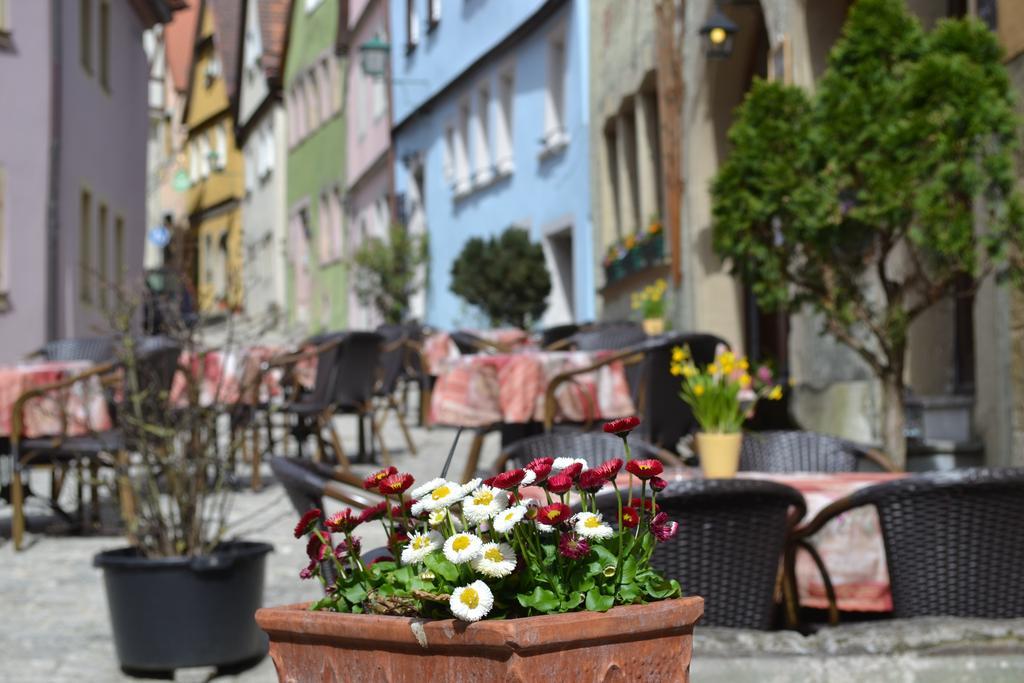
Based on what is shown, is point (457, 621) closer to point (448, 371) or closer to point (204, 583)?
point (204, 583)

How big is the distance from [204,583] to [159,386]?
6.10ft

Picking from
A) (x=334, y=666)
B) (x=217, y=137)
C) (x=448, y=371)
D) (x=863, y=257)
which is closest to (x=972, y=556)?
(x=334, y=666)

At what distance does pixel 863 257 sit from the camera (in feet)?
22.9

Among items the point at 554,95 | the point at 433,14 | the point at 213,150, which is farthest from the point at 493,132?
the point at 213,150

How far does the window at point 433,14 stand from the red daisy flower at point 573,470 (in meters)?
22.6

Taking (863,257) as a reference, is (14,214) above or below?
above

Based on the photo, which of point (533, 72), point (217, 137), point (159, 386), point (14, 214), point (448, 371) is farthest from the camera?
point (217, 137)

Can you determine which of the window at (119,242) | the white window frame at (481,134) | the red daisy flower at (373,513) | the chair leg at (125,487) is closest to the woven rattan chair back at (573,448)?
the chair leg at (125,487)

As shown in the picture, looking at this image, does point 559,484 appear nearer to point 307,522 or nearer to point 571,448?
point 307,522

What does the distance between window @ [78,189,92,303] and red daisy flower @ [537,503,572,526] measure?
1813cm

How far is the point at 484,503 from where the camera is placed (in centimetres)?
184

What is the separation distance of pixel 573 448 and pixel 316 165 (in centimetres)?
3095

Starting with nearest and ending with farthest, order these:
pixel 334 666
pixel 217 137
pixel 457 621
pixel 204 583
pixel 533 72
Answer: pixel 457 621 < pixel 334 666 < pixel 204 583 < pixel 533 72 < pixel 217 137

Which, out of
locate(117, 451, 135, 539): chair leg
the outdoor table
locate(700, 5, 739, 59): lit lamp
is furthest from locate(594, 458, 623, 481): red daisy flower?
locate(700, 5, 739, 59): lit lamp
